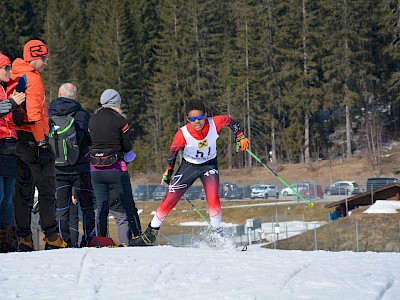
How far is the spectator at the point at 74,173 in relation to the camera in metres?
8.34

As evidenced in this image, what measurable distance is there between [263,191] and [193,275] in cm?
4721

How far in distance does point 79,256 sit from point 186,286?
144 centimetres

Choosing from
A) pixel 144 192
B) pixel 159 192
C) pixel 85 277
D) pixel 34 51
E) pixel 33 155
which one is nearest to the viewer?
pixel 85 277

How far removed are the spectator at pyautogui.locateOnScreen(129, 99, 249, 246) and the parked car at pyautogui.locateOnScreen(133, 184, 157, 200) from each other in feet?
148

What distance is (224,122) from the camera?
870cm

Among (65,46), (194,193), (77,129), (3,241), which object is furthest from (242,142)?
(65,46)

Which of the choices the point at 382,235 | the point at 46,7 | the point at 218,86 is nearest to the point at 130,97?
the point at 218,86

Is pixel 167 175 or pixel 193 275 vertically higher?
pixel 167 175

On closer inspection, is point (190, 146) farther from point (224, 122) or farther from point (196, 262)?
→ point (196, 262)

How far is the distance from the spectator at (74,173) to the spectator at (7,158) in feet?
3.93

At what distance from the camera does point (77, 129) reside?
8.34 metres

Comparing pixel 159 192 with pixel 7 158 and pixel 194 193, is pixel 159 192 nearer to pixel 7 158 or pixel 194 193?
pixel 194 193

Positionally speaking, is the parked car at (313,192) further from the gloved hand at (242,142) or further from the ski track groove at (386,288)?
the ski track groove at (386,288)

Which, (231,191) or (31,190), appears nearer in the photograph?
(31,190)
